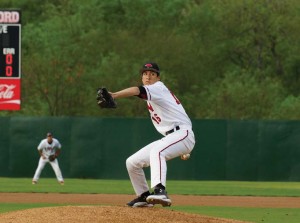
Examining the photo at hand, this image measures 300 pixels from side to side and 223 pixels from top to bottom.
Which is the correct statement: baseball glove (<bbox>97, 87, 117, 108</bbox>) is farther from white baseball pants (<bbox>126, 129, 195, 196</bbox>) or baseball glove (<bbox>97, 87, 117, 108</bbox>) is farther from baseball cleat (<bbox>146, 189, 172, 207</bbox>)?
baseball cleat (<bbox>146, 189, 172, 207</bbox>)

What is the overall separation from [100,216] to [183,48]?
38582 mm

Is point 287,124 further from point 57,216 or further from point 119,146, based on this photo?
point 57,216

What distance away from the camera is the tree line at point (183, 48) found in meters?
44.2

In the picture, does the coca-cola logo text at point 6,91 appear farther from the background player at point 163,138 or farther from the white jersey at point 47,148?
the background player at point 163,138

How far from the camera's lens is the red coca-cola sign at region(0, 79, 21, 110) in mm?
24969

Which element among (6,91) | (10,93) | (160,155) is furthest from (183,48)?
(160,155)

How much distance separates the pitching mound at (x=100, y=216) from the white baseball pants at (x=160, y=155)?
383mm

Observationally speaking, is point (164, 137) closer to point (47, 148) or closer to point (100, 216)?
point (100, 216)

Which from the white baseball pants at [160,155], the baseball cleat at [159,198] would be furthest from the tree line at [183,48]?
the baseball cleat at [159,198]

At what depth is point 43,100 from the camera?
43250 millimetres

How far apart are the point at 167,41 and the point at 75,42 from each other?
4.97 m

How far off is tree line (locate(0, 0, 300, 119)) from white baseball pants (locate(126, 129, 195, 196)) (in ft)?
105

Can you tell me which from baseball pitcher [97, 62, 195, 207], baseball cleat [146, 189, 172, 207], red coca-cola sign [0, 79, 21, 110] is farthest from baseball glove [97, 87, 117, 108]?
red coca-cola sign [0, 79, 21, 110]

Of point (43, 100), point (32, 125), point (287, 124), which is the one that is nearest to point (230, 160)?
point (287, 124)
